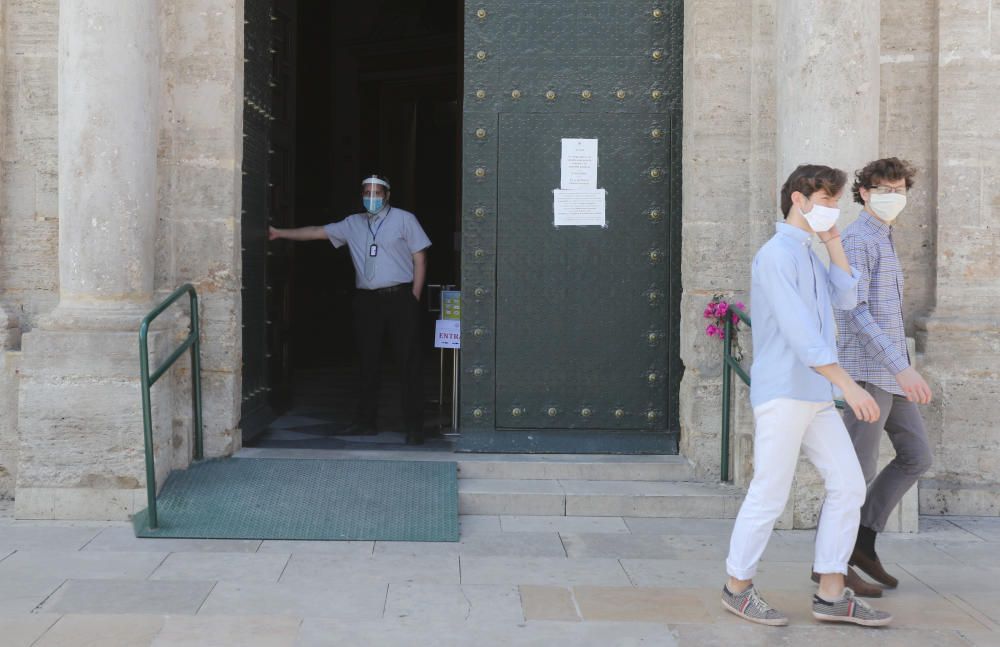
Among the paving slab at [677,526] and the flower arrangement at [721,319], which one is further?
the flower arrangement at [721,319]

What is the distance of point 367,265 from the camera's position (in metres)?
7.98

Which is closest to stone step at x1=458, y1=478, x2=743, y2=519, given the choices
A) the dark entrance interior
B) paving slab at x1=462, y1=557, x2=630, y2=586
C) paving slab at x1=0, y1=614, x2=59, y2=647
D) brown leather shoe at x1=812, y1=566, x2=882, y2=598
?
paving slab at x1=462, y1=557, x2=630, y2=586

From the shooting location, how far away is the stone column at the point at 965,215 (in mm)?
6641

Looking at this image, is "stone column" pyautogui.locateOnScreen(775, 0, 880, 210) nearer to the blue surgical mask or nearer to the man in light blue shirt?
the man in light blue shirt

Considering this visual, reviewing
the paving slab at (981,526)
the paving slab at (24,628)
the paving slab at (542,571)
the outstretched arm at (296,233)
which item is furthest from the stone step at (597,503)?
the paving slab at (24,628)

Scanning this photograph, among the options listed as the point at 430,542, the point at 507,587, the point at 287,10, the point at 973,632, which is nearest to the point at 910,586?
the point at 973,632

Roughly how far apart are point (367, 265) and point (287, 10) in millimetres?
1998

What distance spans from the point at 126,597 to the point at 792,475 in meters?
2.65

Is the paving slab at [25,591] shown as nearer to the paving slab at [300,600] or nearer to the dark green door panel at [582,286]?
the paving slab at [300,600]

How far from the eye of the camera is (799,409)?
173 inches

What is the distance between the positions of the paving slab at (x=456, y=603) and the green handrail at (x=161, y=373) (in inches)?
59.5

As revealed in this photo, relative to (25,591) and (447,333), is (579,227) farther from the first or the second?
(25,591)

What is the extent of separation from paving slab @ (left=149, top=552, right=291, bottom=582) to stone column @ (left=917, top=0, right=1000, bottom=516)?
3.64 m

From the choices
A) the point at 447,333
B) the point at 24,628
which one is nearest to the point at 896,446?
A: the point at 447,333
